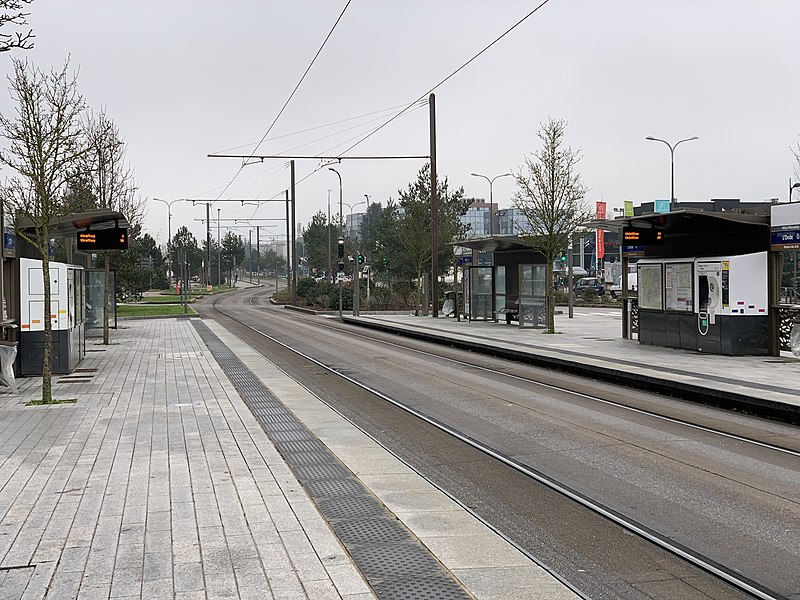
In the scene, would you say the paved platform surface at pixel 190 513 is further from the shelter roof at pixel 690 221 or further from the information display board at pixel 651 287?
the information display board at pixel 651 287

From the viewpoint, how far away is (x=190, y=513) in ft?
23.0

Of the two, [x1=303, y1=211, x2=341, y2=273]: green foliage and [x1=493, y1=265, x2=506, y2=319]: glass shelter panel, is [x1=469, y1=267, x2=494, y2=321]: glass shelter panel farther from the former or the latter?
[x1=303, y1=211, x2=341, y2=273]: green foliage

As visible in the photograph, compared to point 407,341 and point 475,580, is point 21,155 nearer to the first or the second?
point 475,580

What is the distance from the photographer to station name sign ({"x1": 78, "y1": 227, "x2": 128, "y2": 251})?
768 inches

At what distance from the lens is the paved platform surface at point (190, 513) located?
539 centimetres

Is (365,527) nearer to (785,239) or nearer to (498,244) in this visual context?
(785,239)

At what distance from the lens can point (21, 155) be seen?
13.6 metres

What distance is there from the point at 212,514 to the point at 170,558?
114 centimetres

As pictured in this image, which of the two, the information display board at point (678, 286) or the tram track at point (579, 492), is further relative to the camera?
the information display board at point (678, 286)

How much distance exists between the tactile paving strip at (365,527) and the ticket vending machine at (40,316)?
7.02 m

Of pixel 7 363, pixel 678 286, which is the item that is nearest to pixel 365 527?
pixel 7 363

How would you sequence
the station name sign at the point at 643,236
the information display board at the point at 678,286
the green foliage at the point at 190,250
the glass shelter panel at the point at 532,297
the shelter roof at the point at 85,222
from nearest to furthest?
the shelter roof at the point at 85,222 → the information display board at the point at 678,286 → the station name sign at the point at 643,236 → the glass shelter panel at the point at 532,297 → the green foliage at the point at 190,250

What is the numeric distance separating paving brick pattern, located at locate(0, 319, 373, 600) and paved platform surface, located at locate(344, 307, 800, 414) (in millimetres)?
7580

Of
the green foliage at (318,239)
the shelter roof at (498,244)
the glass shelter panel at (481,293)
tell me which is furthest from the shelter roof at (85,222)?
the green foliage at (318,239)
